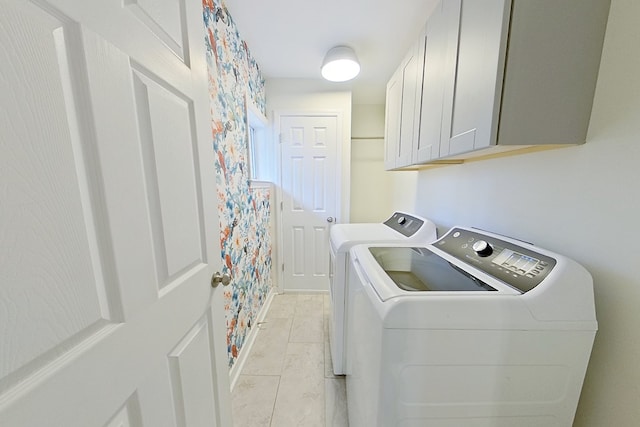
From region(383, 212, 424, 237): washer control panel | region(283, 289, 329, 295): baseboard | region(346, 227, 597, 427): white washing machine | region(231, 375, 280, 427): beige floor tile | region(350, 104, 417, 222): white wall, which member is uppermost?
region(350, 104, 417, 222): white wall

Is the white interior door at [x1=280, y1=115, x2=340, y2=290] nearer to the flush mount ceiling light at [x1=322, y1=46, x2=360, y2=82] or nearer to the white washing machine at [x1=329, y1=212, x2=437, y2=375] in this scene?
the flush mount ceiling light at [x1=322, y1=46, x2=360, y2=82]

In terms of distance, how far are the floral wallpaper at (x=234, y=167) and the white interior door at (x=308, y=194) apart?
525mm

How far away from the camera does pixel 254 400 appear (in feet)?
5.06

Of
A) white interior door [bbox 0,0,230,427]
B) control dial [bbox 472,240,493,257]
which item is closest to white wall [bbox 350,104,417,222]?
control dial [bbox 472,240,493,257]

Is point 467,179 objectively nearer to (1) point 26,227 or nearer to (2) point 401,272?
(2) point 401,272

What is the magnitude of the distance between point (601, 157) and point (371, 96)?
2.50 m

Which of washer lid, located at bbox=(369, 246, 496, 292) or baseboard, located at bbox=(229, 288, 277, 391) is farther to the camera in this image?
baseboard, located at bbox=(229, 288, 277, 391)

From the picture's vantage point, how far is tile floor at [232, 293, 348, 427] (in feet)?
4.69

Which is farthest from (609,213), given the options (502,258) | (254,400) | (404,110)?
(254,400)

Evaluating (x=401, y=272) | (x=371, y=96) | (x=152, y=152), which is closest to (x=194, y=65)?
(x=152, y=152)

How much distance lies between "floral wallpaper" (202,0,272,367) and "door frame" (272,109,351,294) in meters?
0.44

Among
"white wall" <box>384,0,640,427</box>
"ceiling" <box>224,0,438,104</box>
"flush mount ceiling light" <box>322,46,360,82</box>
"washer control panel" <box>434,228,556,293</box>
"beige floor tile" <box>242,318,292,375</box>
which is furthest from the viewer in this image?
"flush mount ceiling light" <box>322,46,360,82</box>

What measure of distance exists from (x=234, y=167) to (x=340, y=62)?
3.92 feet

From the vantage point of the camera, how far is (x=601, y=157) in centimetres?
74
